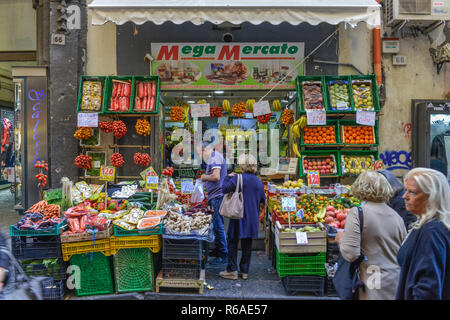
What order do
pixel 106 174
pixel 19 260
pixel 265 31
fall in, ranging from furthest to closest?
1. pixel 265 31
2. pixel 106 174
3. pixel 19 260

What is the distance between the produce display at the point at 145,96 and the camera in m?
6.56

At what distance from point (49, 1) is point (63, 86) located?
6.00 ft

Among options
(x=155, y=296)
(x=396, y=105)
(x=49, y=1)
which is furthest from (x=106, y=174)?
(x=396, y=105)

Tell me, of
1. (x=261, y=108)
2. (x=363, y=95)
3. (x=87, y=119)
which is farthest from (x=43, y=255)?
(x=363, y=95)

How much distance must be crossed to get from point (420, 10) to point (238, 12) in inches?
143

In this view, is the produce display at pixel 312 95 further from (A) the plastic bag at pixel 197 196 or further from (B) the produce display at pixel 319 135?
(A) the plastic bag at pixel 197 196

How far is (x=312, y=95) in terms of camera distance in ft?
21.6

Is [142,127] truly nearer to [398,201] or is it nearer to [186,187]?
[186,187]

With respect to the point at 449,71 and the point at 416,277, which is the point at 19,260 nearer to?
the point at 416,277

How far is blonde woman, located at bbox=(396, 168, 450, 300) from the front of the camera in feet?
6.66

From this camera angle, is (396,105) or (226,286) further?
(396,105)

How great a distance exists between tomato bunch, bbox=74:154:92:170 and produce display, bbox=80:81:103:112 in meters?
0.92

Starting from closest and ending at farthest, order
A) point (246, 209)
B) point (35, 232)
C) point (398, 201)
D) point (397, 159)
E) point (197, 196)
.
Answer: point (398, 201), point (35, 232), point (246, 209), point (197, 196), point (397, 159)

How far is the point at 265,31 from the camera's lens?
700 cm
